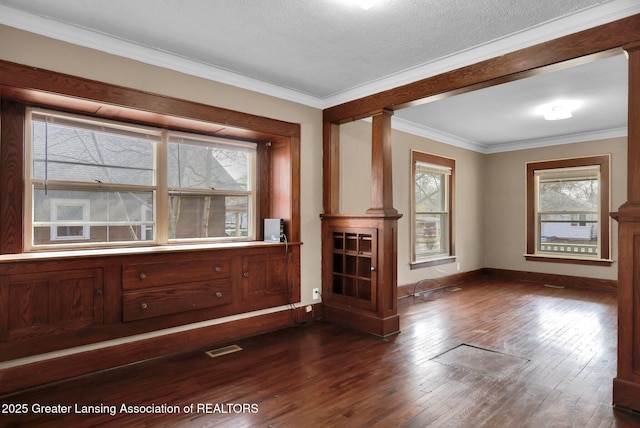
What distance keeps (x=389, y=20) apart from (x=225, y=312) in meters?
2.94

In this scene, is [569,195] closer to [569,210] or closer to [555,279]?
[569,210]

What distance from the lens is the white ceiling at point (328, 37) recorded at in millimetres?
2537

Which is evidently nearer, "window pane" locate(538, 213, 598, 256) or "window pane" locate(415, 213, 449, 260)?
"window pane" locate(415, 213, 449, 260)

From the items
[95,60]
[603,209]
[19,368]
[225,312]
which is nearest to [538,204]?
[603,209]

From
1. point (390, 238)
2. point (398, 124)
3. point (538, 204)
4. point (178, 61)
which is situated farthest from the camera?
point (538, 204)

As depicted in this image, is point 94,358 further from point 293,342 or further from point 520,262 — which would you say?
point 520,262

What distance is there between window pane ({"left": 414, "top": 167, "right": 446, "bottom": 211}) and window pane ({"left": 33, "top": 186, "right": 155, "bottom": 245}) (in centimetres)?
403

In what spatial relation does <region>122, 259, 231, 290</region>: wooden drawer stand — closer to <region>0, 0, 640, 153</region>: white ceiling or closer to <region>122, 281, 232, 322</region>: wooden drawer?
<region>122, 281, 232, 322</region>: wooden drawer

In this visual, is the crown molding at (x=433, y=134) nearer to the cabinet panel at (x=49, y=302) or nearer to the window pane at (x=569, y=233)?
the window pane at (x=569, y=233)

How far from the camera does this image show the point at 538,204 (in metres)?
6.99

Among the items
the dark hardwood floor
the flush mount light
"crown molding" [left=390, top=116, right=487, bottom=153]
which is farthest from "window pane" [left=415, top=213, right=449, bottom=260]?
the flush mount light

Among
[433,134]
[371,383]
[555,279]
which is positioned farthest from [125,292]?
[555,279]

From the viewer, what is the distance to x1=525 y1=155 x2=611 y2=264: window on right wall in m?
6.23

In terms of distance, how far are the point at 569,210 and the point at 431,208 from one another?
8.29ft
